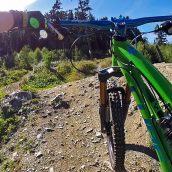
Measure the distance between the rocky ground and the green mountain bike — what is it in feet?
3.61

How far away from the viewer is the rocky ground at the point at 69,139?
7.88 m

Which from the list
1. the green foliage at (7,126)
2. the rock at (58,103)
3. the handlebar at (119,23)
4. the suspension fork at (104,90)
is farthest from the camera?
the rock at (58,103)

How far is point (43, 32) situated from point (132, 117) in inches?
218

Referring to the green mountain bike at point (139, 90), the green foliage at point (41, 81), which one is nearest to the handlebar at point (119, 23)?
the green mountain bike at point (139, 90)

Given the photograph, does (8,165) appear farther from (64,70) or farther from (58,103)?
(64,70)

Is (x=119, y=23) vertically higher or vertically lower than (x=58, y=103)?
higher

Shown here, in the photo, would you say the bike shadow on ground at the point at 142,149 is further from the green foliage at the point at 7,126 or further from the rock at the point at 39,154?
the green foliage at the point at 7,126

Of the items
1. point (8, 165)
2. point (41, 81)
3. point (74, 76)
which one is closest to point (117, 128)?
point (8, 165)

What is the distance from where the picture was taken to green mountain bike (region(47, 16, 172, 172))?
450 cm

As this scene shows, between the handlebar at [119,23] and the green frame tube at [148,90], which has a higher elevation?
the handlebar at [119,23]

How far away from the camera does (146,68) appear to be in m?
4.66

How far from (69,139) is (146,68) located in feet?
15.8

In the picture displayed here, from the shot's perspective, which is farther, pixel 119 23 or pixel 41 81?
pixel 41 81

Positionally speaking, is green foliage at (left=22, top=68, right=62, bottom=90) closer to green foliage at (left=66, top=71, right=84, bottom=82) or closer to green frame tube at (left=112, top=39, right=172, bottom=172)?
green foliage at (left=66, top=71, right=84, bottom=82)
